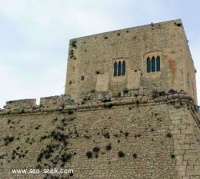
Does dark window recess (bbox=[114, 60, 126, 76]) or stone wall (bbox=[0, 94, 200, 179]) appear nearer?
stone wall (bbox=[0, 94, 200, 179])

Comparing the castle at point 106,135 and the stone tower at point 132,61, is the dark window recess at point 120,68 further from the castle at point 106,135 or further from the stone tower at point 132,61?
the castle at point 106,135

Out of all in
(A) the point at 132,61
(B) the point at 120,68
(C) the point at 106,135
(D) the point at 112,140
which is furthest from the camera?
(B) the point at 120,68

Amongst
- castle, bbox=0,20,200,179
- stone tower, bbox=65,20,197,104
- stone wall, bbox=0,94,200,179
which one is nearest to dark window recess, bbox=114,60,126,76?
stone tower, bbox=65,20,197,104

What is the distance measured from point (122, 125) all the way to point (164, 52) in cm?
1380

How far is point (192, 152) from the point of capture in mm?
11688

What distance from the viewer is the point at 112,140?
13094 millimetres

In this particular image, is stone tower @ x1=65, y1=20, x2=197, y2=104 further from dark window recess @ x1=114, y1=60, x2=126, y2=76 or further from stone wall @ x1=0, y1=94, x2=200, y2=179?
stone wall @ x1=0, y1=94, x2=200, y2=179

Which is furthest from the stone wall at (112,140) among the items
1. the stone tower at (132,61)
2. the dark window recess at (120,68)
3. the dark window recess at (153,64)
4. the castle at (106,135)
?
the dark window recess at (120,68)

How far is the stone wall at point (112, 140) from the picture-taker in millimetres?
11961

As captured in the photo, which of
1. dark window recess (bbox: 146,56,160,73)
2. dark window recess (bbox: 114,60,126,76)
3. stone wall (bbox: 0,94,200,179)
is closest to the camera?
stone wall (bbox: 0,94,200,179)

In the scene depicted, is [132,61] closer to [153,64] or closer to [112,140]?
[153,64]

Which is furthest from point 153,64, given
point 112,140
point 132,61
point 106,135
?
point 112,140

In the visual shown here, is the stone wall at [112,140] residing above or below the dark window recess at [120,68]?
below

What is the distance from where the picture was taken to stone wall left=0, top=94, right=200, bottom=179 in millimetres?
11961
